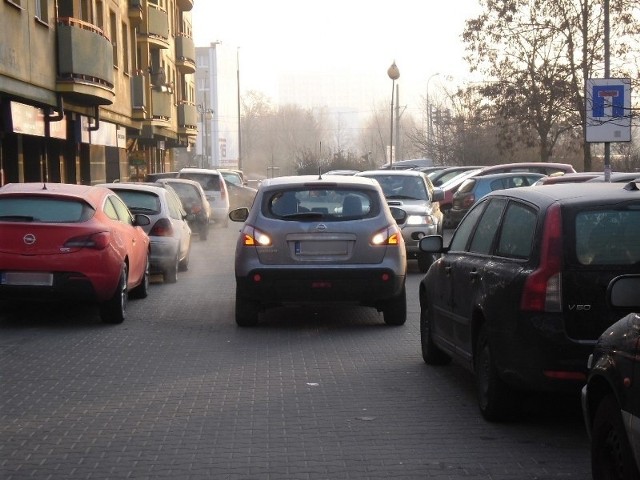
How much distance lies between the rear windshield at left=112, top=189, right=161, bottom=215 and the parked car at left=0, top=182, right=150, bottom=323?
16.3 feet

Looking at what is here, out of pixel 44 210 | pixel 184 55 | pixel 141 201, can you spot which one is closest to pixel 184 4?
pixel 184 55

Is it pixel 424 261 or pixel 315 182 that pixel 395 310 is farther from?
pixel 424 261

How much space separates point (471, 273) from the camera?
8094 millimetres

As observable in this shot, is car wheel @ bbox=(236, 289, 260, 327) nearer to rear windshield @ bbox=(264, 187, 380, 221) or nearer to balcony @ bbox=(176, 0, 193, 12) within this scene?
rear windshield @ bbox=(264, 187, 380, 221)

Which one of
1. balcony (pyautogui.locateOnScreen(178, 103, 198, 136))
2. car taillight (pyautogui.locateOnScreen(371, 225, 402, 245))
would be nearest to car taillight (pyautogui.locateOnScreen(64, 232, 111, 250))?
car taillight (pyautogui.locateOnScreen(371, 225, 402, 245))

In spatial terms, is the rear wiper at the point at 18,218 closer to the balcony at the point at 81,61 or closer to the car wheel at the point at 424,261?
the car wheel at the point at 424,261

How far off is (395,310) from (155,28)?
36412mm

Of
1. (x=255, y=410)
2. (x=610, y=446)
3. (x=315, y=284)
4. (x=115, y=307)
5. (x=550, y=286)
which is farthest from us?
(x=115, y=307)

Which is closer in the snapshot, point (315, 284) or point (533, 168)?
point (315, 284)

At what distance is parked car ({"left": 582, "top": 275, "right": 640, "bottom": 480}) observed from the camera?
15.4 ft

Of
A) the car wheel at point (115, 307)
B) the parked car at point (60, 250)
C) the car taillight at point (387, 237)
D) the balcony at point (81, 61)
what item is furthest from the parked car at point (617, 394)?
the balcony at point (81, 61)

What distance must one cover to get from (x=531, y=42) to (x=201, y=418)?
140 feet

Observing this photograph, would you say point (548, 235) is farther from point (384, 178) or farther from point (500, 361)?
point (384, 178)

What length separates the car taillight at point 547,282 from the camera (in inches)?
269
